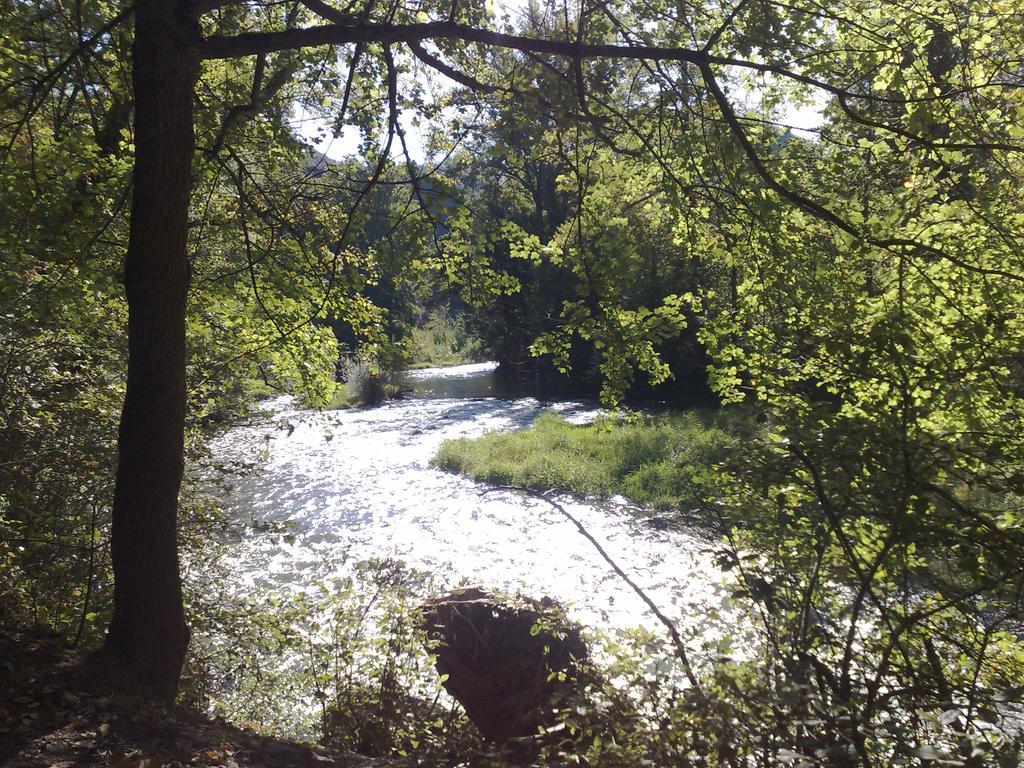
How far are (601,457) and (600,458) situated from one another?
0.15ft

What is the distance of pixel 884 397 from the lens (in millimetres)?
3865

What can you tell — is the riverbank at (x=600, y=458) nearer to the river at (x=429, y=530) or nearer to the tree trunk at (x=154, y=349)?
the river at (x=429, y=530)

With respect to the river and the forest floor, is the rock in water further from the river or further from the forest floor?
the forest floor

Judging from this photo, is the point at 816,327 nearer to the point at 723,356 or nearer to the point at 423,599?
the point at 723,356

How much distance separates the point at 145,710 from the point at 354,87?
559cm

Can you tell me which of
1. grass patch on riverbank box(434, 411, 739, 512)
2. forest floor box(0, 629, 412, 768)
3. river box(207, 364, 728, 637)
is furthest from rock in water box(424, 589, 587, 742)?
grass patch on riverbank box(434, 411, 739, 512)

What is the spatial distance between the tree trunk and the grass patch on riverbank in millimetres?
10420

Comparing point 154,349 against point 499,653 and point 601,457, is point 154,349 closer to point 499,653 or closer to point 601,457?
point 499,653

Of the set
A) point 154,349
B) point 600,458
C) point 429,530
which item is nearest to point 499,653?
point 154,349

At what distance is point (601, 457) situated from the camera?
1664 cm

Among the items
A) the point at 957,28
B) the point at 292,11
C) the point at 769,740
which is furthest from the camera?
the point at 292,11

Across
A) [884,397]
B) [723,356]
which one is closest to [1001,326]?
[884,397]

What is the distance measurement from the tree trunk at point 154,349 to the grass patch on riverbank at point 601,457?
10420mm

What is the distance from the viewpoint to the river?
8812mm
